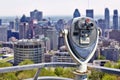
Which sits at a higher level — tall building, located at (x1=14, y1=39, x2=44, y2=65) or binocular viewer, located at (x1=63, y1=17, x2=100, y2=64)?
binocular viewer, located at (x1=63, y1=17, x2=100, y2=64)

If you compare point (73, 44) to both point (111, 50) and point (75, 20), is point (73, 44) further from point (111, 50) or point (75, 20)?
point (111, 50)

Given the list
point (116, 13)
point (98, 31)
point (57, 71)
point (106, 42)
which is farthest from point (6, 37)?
point (98, 31)

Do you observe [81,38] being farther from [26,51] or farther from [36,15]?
[36,15]

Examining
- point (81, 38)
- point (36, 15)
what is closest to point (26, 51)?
point (81, 38)

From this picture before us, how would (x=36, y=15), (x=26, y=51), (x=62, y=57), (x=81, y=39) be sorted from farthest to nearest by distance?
(x=36, y=15) < (x=62, y=57) < (x=26, y=51) < (x=81, y=39)

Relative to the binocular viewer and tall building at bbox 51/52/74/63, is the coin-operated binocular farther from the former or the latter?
tall building at bbox 51/52/74/63

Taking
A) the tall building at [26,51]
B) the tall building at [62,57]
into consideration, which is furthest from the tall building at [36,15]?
the tall building at [26,51]

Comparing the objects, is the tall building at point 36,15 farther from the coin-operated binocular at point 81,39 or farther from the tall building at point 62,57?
the coin-operated binocular at point 81,39

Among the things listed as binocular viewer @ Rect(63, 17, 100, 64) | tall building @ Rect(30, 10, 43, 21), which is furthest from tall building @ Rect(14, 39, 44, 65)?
tall building @ Rect(30, 10, 43, 21)
